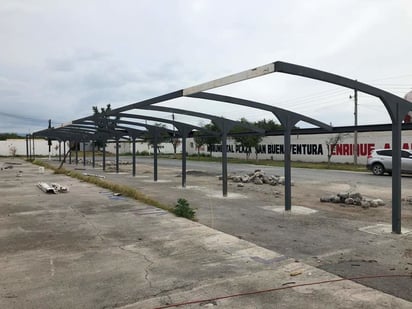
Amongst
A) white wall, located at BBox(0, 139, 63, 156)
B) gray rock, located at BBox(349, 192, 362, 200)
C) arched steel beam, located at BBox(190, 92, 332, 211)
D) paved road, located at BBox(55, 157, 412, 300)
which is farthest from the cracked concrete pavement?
white wall, located at BBox(0, 139, 63, 156)

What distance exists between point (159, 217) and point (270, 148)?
114 ft

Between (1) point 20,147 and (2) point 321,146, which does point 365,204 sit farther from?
(1) point 20,147

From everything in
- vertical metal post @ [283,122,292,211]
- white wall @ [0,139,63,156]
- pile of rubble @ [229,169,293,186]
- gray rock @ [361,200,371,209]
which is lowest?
gray rock @ [361,200,371,209]

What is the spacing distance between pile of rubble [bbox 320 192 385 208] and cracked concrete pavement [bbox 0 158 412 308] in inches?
202

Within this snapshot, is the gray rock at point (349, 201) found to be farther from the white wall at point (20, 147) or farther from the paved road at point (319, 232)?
the white wall at point (20, 147)

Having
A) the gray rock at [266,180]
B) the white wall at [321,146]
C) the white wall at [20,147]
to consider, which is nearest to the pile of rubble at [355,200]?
the gray rock at [266,180]

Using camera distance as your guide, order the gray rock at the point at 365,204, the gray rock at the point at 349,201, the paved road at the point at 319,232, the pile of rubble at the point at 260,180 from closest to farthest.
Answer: the paved road at the point at 319,232
the gray rock at the point at 365,204
the gray rock at the point at 349,201
the pile of rubble at the point at 260,180

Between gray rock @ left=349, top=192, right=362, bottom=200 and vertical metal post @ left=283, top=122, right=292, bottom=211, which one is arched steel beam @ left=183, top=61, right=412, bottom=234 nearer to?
vertical metal post @ left=283, top=122, right=292, bottom=211

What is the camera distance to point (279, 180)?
17.5 meters

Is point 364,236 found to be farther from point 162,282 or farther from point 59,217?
point 59,217

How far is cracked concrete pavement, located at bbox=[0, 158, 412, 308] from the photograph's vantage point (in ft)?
13.6

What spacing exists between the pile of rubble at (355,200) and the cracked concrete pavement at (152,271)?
514 centimetres

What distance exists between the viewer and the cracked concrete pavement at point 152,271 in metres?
4.14

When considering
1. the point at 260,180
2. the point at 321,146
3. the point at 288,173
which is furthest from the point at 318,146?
the point at 288,173
